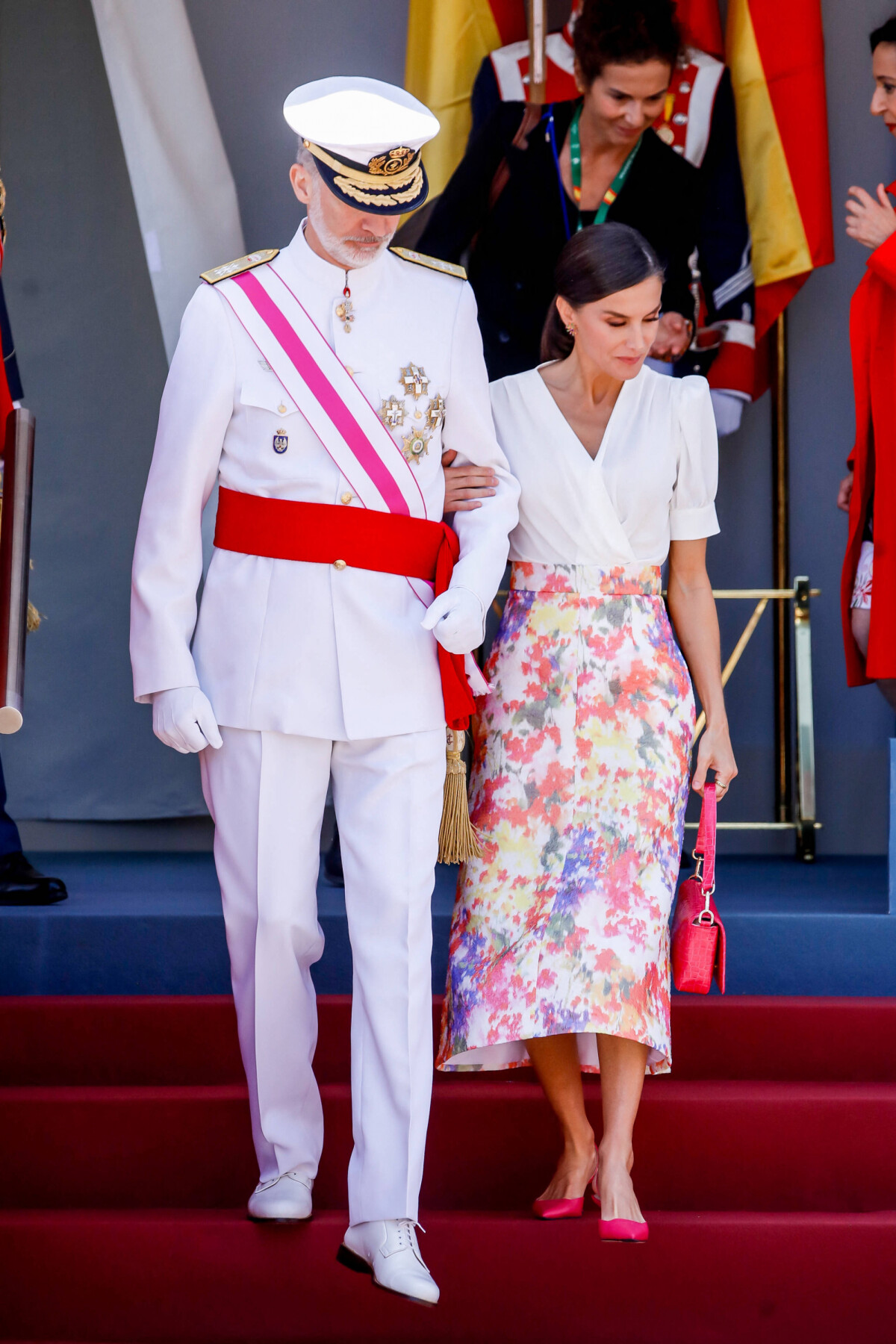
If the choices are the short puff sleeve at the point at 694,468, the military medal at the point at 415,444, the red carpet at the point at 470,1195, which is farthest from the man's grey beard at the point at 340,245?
the red carpet at the point at 470,1195

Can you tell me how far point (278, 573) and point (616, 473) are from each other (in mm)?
648

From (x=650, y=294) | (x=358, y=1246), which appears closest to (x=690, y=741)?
(x=650, y=294)

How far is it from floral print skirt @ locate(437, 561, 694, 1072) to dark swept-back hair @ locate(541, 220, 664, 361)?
1.54 ft

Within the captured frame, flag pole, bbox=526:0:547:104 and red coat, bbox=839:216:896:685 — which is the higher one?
flag pole, bbox=526:0:547:104

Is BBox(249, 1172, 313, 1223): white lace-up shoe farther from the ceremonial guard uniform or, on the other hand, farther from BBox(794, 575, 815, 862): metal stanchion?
the ceremonial guard uniform

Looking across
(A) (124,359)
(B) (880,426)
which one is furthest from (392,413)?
(A) (124,359)

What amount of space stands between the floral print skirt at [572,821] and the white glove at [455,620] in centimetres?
34

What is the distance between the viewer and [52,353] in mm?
4750

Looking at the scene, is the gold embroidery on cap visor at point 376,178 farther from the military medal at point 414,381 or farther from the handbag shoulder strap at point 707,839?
the handbag shoulder strap at point 707,839

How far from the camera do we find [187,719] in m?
2.39

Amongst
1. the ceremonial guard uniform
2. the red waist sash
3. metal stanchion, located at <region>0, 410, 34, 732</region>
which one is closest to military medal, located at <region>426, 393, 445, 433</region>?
the red waist sash

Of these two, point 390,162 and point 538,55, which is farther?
point 538,55

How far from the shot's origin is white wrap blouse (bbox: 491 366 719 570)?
2.77 m

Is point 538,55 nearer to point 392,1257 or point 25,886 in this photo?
point 25,886
